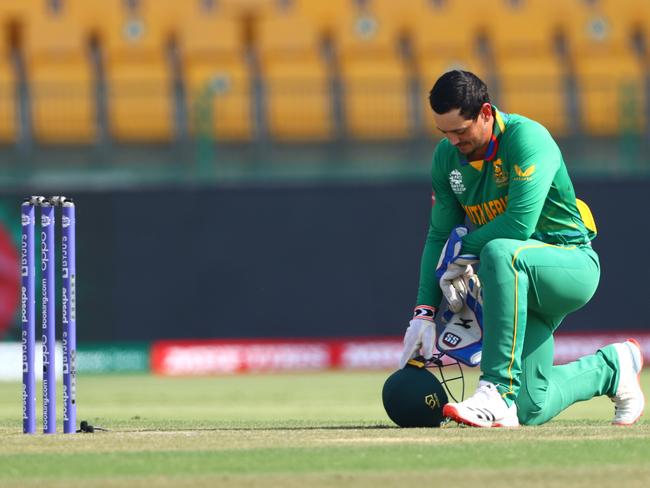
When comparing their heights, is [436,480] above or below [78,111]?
below

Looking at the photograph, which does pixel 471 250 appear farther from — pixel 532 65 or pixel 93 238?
pixel 532 65

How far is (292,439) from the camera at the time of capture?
17.6ft

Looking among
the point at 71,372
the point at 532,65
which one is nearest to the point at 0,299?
the point at 532,65

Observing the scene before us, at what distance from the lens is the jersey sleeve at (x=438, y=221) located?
6168 millimetres

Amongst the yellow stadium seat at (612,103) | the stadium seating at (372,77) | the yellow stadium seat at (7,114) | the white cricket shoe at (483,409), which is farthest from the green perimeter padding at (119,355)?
the white cricket shoe at (483,409)

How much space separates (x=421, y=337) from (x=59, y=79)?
9480 mm

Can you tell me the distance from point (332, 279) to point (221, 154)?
5.55 feet

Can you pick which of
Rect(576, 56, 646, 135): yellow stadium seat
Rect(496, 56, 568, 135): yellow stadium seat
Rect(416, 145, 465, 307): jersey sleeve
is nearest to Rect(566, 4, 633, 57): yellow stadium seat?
Rect(576, 56, 646, 135): yellow stadium seat

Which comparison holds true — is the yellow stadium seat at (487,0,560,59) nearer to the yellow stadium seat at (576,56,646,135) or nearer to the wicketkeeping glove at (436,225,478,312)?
the yellow stadium seat at (576,56,646,135)

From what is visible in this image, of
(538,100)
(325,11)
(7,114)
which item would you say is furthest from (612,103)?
(7,114)

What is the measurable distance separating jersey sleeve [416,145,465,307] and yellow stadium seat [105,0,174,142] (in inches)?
311

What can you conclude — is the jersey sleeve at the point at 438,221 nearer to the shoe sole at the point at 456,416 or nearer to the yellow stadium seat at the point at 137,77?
the shoe sole at the point at 456,416

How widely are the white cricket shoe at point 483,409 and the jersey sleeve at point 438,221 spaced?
0.65 m

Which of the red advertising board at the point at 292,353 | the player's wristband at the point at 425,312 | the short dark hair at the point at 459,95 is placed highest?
the short dark hair at the point at 459,95
